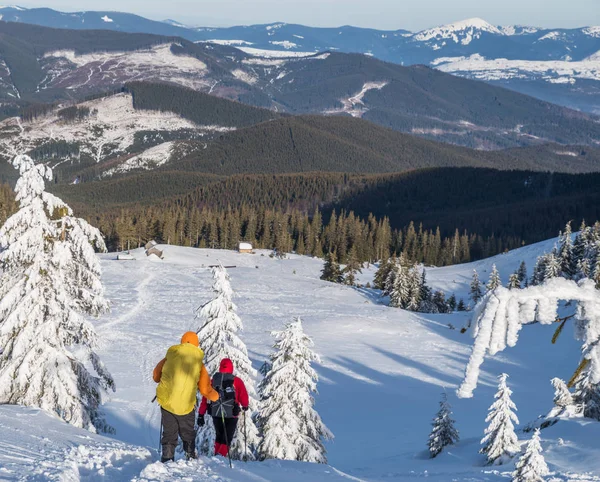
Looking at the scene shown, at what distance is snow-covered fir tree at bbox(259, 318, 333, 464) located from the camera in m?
16.4

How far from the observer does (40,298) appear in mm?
14227

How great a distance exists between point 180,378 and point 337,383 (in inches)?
1122

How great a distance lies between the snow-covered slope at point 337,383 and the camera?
990 centimetres

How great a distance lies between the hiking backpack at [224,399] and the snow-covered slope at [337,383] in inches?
45.2

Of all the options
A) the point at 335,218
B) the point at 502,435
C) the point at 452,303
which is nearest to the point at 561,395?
the point at 502,435

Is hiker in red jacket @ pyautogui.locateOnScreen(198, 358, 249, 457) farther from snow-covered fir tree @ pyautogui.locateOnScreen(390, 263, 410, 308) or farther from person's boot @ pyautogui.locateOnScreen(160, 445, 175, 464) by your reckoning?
snow-covered fir tree @ pyautogui.locateOnScreen(390, 263, 410, 308)

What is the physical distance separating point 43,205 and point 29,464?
23.9 feet

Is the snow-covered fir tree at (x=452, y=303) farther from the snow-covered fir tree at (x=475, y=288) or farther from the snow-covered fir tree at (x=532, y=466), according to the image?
the snow-covered fir tree at (x=532, y=466)

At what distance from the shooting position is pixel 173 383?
30.8 ft

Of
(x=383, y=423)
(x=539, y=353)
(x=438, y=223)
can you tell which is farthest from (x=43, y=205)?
(x=438, y=223)

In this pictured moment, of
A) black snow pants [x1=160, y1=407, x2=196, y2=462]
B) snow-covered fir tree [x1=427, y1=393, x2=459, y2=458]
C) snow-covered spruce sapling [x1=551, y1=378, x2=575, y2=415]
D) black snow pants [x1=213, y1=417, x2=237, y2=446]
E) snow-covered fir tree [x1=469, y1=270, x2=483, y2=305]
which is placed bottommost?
snow-covered fir tree [x1=469, y1=270, x2=483, y2=305]

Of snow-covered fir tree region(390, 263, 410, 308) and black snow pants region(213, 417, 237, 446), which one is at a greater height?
black snow pants region(213, 417, 237, 446)

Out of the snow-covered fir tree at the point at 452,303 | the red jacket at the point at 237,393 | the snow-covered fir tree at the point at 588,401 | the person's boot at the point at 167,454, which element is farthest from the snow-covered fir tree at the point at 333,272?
the person's boot at the point at 167,454

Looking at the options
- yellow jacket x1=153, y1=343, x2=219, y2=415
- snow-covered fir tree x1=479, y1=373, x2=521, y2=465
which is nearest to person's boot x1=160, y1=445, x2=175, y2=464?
yellow jacket x1=153, y1=343, x2=219, y2=415
